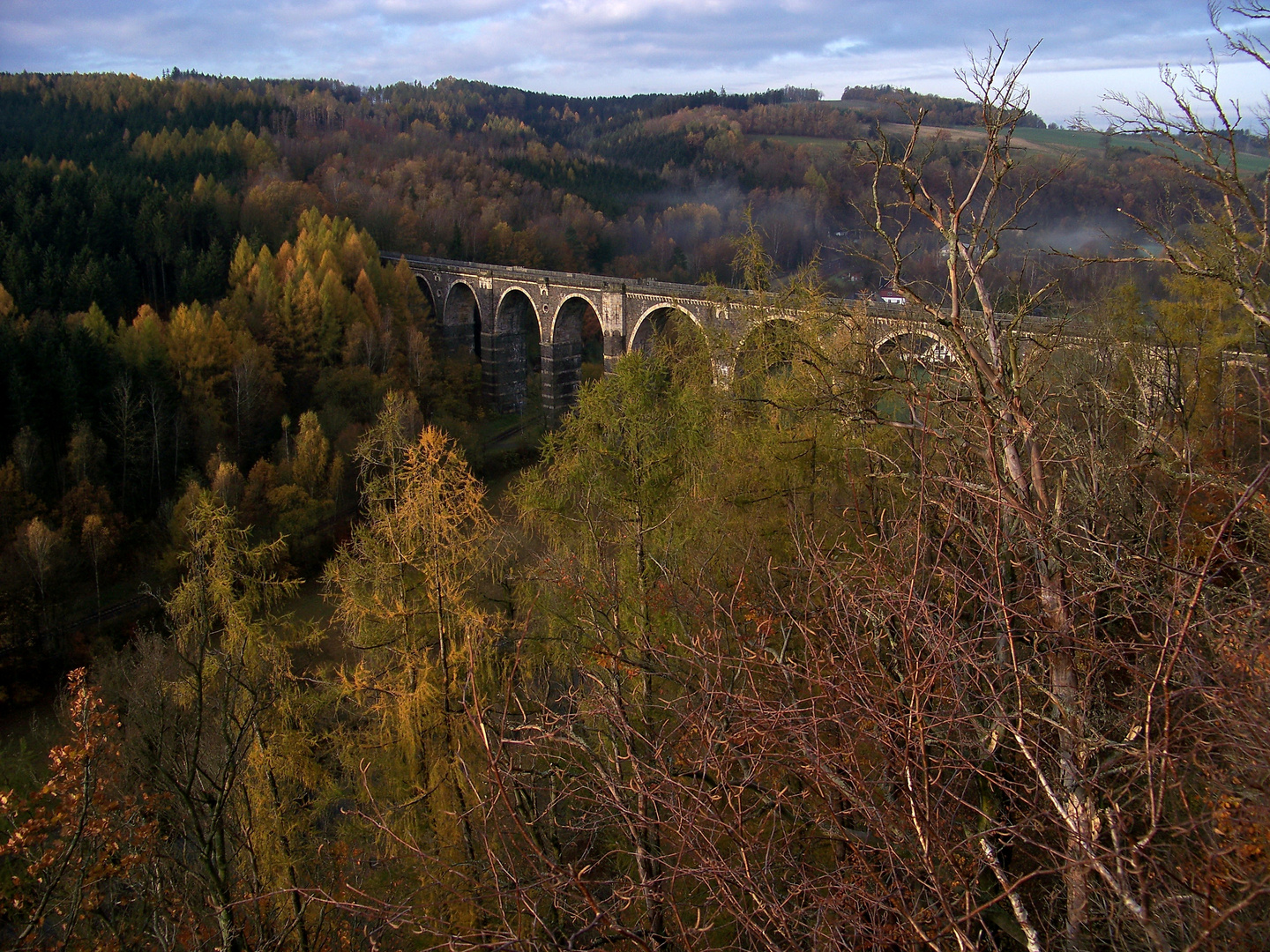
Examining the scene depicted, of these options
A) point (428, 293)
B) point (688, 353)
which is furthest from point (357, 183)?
point (688, 353)

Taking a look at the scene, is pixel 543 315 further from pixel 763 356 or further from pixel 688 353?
pixel 763 356

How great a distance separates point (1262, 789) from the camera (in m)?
2.14

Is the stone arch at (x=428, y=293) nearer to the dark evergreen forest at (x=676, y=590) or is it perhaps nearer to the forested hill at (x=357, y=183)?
the dark evergreen forest at (x=676, y=590)

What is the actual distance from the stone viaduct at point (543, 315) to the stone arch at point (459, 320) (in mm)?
43

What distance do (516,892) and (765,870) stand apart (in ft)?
2.10

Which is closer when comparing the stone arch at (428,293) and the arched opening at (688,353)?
the arched opening at (688,353)

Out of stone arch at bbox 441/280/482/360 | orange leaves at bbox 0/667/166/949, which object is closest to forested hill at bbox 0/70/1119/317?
stone arch at bbox 441/280/482/360

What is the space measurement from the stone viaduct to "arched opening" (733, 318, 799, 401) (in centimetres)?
1228

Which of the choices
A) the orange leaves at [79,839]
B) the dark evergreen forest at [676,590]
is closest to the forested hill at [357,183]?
the dark evergreen forest at [676,590]

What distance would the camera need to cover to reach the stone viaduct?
30328 mm

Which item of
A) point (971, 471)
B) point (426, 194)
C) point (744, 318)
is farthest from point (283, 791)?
point (426, 194)

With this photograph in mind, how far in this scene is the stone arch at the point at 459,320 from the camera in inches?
1614

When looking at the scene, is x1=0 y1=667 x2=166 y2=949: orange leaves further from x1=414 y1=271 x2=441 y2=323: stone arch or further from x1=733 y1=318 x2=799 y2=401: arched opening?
x1=414 y1=271 x2=441 y2=323: stone arch

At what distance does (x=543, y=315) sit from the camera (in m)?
35.0
